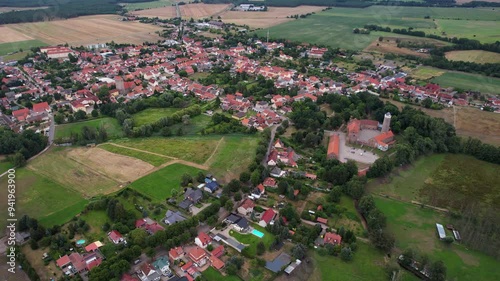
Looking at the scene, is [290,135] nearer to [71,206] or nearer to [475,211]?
[475,211]

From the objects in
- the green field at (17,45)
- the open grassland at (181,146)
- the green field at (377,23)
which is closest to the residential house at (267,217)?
the open grassland at (181,146)

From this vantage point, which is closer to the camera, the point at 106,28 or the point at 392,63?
the point at 392,63

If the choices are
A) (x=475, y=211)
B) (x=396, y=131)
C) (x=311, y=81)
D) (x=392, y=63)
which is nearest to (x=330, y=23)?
(x=392, y=63)

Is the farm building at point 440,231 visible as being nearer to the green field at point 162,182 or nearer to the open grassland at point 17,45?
the green field at point 162,182

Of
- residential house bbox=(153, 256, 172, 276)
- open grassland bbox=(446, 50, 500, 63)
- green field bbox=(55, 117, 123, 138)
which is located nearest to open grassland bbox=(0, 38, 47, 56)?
green field bbox=(55, 117, 123, 138)

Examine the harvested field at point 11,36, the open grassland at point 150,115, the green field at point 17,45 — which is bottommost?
the open grassland at point 150,115
